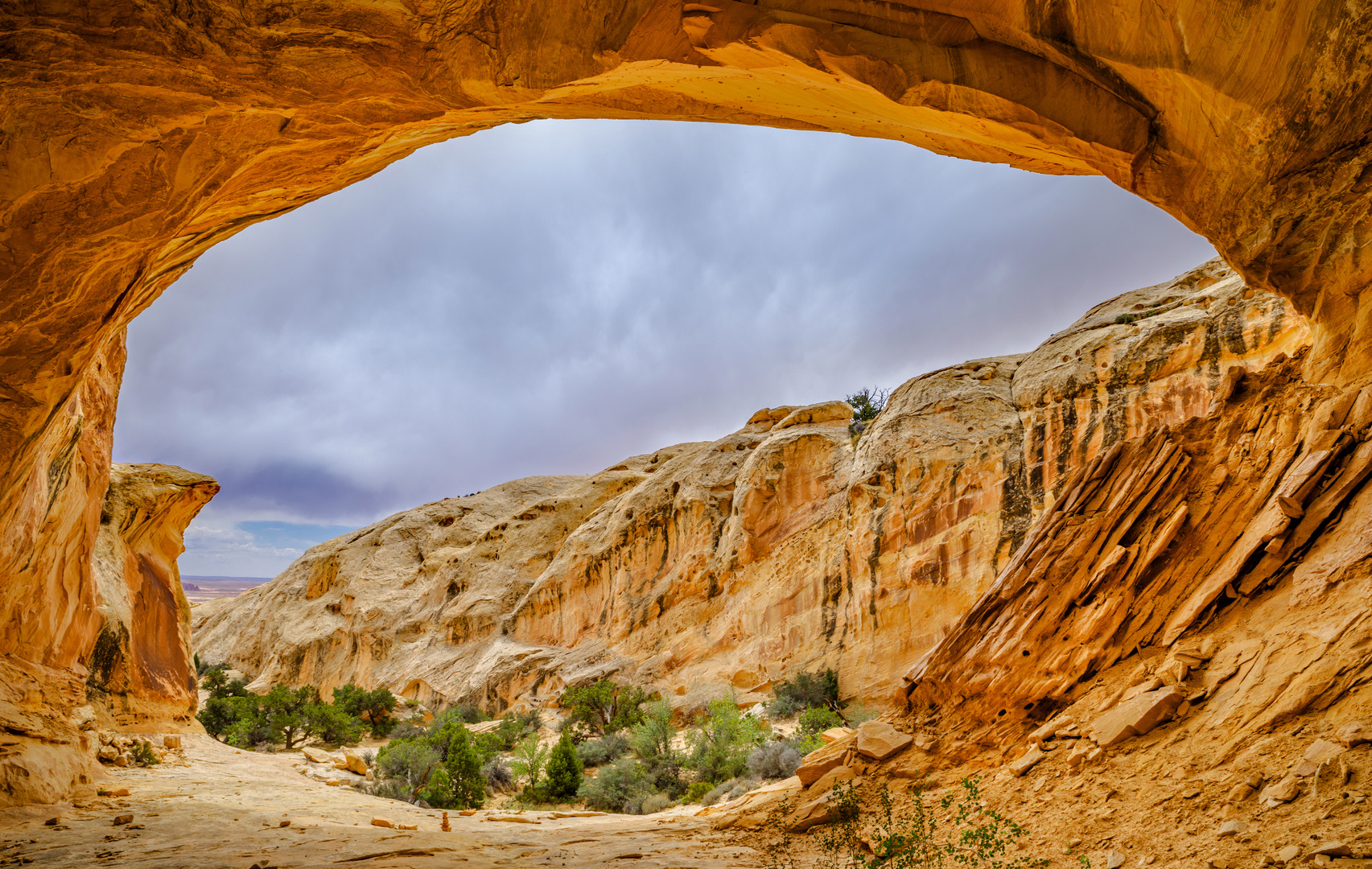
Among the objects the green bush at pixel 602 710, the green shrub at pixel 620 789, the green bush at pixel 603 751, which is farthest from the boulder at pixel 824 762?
the green bush at pixel 602 710

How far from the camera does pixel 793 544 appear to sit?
76.2ft

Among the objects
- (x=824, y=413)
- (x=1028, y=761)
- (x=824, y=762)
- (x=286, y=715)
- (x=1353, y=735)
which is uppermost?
(x=824, y=413)

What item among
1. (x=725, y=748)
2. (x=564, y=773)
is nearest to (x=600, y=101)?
(x=725, y=748)

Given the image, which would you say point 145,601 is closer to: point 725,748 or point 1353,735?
point 725,748

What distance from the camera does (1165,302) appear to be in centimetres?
1752

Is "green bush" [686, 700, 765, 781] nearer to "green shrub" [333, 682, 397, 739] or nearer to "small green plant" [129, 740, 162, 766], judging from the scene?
"small green plant" [129, 740, 162, 766]

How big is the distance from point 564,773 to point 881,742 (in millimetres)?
9087

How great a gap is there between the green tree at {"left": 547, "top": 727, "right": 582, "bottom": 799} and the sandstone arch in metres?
9.14

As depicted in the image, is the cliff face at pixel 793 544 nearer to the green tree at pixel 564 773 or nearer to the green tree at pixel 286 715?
the green tree at pixel 286 715

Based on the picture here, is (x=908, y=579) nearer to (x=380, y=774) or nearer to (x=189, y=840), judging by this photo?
(x=380, y=774)

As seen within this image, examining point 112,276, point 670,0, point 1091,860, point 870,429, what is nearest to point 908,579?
point 870,429

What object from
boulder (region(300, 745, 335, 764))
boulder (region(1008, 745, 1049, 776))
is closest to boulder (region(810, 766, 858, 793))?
boulder (region(1008, 745, 1049, 776))

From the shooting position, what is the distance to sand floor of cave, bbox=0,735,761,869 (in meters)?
5.83

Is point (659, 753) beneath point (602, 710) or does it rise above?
beneath
